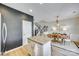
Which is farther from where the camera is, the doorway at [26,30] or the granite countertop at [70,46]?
the doorway at [26,30]

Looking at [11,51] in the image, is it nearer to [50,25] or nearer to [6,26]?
[6,26]

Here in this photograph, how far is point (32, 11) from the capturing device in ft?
6.34

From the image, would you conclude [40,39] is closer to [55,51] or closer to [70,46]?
[55,51]

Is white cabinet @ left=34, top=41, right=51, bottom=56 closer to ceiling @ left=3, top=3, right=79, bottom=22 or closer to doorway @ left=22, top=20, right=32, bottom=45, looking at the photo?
doorway @ left=22, top=20, right=32, bottom=45

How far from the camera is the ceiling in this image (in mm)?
1865

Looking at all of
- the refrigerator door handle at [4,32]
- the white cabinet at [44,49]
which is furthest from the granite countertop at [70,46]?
the refrigerator door handle at [4,32]

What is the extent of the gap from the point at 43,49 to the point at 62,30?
517 mm

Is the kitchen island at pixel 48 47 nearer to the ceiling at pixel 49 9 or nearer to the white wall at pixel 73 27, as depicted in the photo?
the white wall at pixel 73 27

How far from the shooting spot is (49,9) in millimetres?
1908

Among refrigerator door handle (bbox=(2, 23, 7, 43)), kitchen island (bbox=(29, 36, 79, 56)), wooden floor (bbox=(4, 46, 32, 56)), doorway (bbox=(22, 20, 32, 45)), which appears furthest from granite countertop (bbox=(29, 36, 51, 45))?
refrigerator door handle (bbox=(2, 23, 7, 43))

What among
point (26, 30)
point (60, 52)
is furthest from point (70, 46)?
point (26, 30)

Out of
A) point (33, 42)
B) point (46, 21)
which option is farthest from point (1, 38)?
point (46, 21)

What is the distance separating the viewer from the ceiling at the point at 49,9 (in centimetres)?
187

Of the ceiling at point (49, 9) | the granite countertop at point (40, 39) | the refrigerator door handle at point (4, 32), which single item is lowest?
the granite countertop at point (40, 39)
